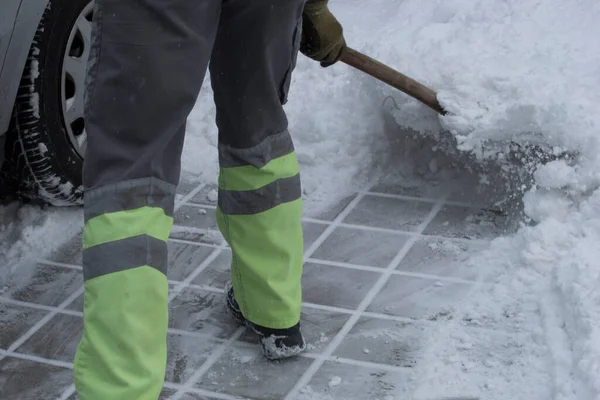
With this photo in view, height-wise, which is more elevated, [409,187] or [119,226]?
[119,226]

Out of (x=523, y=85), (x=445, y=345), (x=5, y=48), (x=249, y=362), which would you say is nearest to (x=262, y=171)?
(x=249, y=362)

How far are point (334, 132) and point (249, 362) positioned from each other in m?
1.41

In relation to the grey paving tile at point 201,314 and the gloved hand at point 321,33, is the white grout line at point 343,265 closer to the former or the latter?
the grey paving tile at point 201,314

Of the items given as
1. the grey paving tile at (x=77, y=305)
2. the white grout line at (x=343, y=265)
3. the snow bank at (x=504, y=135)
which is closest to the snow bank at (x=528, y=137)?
the snow bank at (x=504, y=135)

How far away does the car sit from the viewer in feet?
10.7

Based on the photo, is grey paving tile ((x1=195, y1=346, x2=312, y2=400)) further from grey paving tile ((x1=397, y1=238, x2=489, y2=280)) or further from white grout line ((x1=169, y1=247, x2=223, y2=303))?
grey paving tile ((x1=397, y1=238, x2=489, y2=280))

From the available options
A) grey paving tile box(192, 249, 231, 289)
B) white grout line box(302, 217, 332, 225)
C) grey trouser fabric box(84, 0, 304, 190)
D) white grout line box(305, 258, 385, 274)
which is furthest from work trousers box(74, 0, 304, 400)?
white grout line box(302, 217, 332, 225)

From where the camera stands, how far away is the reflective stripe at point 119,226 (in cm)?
227

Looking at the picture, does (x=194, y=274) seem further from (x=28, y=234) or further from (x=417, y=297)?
(x=417, y=297)

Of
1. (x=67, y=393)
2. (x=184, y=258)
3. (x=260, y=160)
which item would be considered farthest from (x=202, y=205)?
(x=67, y=393)

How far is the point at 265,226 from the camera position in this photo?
9.31 feet

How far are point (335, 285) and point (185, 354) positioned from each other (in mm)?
623

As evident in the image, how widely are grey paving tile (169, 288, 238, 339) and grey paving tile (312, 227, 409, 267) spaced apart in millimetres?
458

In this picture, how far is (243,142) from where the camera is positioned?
277 centimetres
